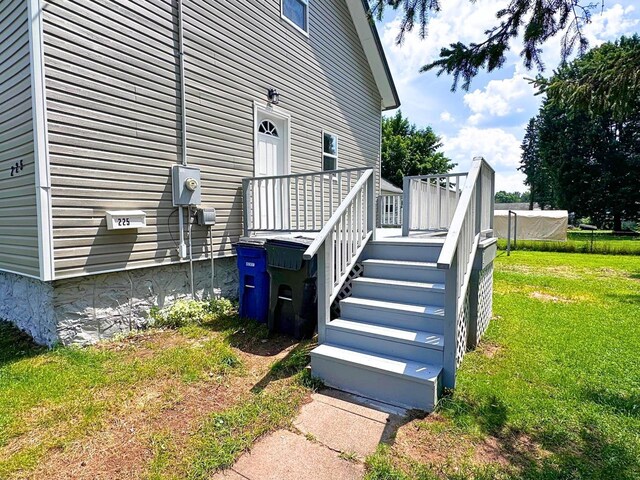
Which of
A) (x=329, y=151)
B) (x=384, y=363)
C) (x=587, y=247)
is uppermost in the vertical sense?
(x=329, y=151)

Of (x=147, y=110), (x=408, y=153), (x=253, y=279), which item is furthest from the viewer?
(x=408, y=153)

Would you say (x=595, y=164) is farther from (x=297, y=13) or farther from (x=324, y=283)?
(x=324, y=283)

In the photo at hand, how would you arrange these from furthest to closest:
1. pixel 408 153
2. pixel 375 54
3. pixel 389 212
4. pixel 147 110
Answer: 1. pixel 408 153
2. pixel 389 212
3. pixel 375 54
4. pixel 147 110

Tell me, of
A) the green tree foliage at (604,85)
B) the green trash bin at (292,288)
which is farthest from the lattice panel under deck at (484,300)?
the green tree foliage at (604,85)

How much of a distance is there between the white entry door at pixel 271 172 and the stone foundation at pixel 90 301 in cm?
133

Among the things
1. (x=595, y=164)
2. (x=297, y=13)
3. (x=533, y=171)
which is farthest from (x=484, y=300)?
(x=533, y=171)

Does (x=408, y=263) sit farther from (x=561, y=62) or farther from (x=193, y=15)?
(x=193, y=15)

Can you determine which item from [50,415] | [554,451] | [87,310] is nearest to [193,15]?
[87,310]

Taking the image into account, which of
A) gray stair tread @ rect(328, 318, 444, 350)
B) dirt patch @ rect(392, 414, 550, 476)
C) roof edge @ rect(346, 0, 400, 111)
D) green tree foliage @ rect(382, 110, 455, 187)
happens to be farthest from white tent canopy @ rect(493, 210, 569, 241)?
dirt patch @ rect(392, 414, 550, 476)

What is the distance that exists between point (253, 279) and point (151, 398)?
1.94m

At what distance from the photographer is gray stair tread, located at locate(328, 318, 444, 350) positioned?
2.92m

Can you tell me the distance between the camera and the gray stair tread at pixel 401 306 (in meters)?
3.22

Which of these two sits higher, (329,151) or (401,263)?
(329,151)

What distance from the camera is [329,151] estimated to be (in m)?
8.43
